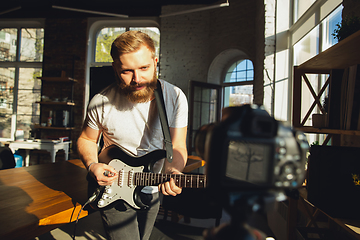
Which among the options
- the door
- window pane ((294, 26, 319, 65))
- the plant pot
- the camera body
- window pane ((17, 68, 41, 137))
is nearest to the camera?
the camera body

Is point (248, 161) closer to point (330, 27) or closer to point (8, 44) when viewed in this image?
point (330, 27)

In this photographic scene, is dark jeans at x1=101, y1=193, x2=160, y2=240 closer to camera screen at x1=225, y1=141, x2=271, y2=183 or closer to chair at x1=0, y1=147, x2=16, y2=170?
camera screen at x1=225, y1=141, x2=271, y2=183

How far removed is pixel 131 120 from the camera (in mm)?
1193

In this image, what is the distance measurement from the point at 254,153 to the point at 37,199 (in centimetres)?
148

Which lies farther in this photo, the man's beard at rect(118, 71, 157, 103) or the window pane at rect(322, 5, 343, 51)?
the window pane at rect(322, 5, 343, 51)

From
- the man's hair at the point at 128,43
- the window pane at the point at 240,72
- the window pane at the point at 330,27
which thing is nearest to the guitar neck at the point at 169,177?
the man's hair at the point at 128,43

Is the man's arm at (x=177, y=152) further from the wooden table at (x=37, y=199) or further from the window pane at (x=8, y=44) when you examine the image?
the window pane at (x=8, y=44)

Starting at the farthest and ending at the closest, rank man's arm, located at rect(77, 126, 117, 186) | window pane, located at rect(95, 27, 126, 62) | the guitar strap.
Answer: window pane, located at rect(95, 27, 126, 62) → the guitar strap → man's arm, located at rect(77, 126, 117, 186)

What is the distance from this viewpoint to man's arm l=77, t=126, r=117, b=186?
109cm

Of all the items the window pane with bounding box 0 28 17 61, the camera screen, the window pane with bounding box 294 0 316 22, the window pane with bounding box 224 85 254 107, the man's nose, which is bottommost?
the camera screen

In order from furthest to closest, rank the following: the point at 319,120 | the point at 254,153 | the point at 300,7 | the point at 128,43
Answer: the point at 300,7
the point at 319,120
the point at 128,43
the point at 254,153

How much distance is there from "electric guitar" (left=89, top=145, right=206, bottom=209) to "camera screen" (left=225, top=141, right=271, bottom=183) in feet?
2.99

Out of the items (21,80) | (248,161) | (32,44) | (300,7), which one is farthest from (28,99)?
(248,161)

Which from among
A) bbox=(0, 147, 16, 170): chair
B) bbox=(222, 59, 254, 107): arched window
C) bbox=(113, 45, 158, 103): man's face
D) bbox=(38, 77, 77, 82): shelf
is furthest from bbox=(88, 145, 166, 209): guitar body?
bbox=(38, 77, 77, 82): shelf
